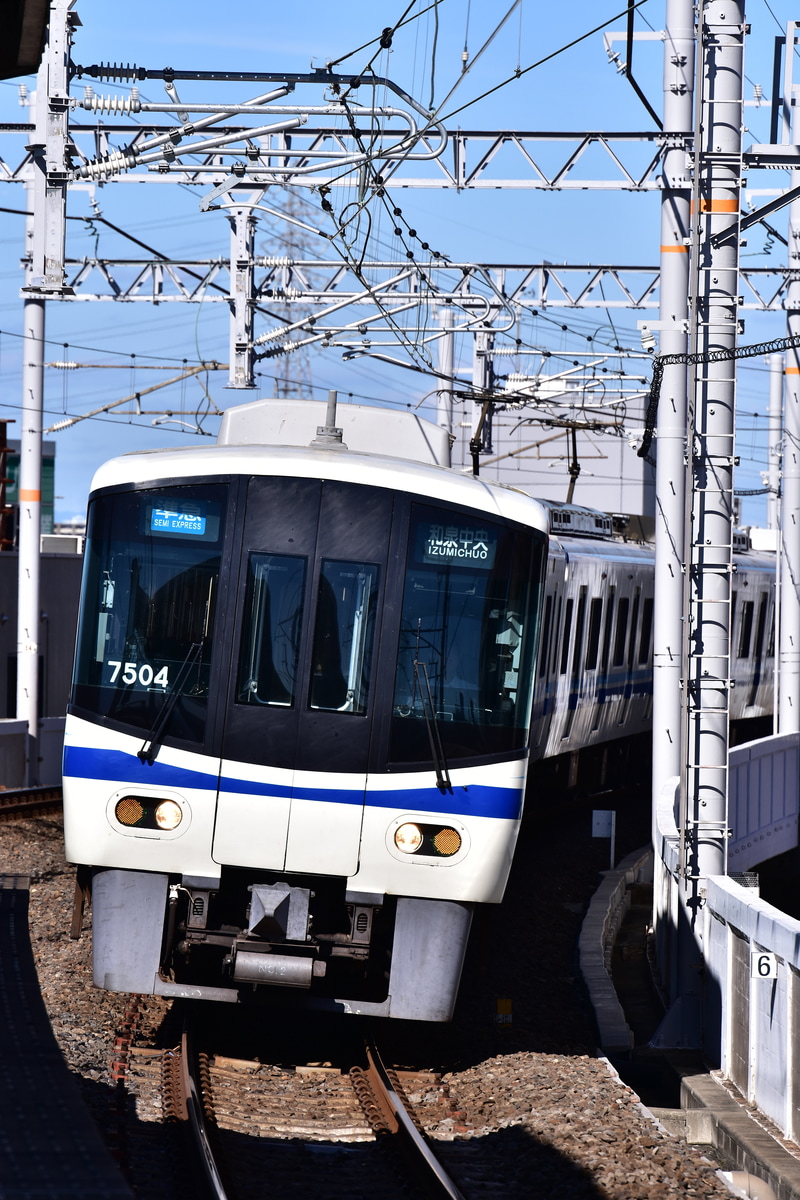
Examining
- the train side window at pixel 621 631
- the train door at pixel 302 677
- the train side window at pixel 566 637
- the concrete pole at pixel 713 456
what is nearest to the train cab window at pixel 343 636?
the train door at pixel 302 677

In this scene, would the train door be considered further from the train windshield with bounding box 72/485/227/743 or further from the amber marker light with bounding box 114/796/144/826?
the amber marker light with bounding box 114/796/144/826

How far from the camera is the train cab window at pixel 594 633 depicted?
16656 millimetres

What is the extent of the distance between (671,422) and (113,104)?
5694 millimetres

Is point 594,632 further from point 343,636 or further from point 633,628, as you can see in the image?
point 343,636

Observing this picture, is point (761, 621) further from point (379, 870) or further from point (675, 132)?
point (379, 870)

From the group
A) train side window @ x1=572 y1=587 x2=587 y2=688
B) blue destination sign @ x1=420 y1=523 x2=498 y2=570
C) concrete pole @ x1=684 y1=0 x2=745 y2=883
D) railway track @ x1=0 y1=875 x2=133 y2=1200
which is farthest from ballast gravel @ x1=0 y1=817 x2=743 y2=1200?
train side window @ x1=572 y1=587 x2=587 y2=688

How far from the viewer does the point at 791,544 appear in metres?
18.5

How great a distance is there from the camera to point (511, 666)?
27.3ft

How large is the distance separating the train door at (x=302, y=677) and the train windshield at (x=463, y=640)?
0.19 m

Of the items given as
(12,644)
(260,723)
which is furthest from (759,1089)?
(12,644)

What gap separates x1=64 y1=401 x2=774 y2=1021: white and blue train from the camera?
7953 mm

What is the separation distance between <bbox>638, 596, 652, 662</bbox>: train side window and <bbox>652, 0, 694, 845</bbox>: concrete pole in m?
7.47

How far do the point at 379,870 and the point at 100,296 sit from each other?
58.0 feet

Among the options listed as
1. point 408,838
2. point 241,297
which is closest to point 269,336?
point 241,297
